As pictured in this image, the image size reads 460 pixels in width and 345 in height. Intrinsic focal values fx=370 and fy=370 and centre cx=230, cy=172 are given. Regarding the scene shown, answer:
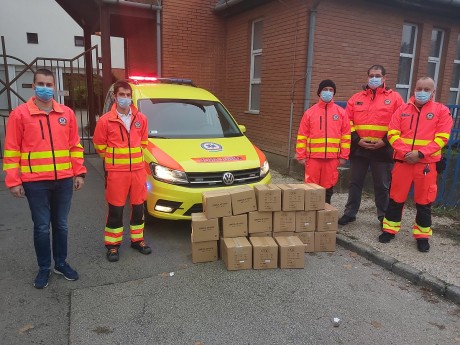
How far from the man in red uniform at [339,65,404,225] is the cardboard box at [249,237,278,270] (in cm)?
175

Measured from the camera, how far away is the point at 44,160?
10.9 feet

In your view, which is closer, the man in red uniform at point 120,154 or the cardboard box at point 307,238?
the man in red uniform at point 120,154

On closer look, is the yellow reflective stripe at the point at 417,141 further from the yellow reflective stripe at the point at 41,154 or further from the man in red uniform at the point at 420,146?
the yellow reflective stripe at the point at 41,154

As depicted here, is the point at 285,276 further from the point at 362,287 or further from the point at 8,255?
the point at 8,255

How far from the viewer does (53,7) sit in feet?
82.3

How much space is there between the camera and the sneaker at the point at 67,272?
3662mm

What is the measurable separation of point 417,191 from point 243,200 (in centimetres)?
203

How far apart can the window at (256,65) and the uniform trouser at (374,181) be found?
4.96 m

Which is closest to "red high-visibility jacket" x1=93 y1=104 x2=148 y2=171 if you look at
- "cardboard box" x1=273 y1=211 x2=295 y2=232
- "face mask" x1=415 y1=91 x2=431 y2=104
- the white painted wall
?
"cardboard box" x1=273 y1=211 x2=295 y2=232

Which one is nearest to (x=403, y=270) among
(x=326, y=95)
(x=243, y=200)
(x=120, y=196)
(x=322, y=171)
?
(x=322, y=171)

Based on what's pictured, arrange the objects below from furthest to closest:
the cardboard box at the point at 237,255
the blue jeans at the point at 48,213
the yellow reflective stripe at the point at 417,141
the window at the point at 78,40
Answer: the window at the point at 78,40, the yellow reflective stripe at the point at 417,141, the cardboard box at the point at 237,255, the blue jeans at the point at 48,213

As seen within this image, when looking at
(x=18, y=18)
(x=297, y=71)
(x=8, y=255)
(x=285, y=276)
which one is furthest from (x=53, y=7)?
(x=285, y=276)

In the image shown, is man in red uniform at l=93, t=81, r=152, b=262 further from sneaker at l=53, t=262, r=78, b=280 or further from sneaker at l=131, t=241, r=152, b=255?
sneaker at l=53, t=262, r=78, b=280

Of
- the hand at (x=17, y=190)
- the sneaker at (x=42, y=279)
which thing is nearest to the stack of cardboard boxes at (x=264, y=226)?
the sneaker at (x=42, y=279)
